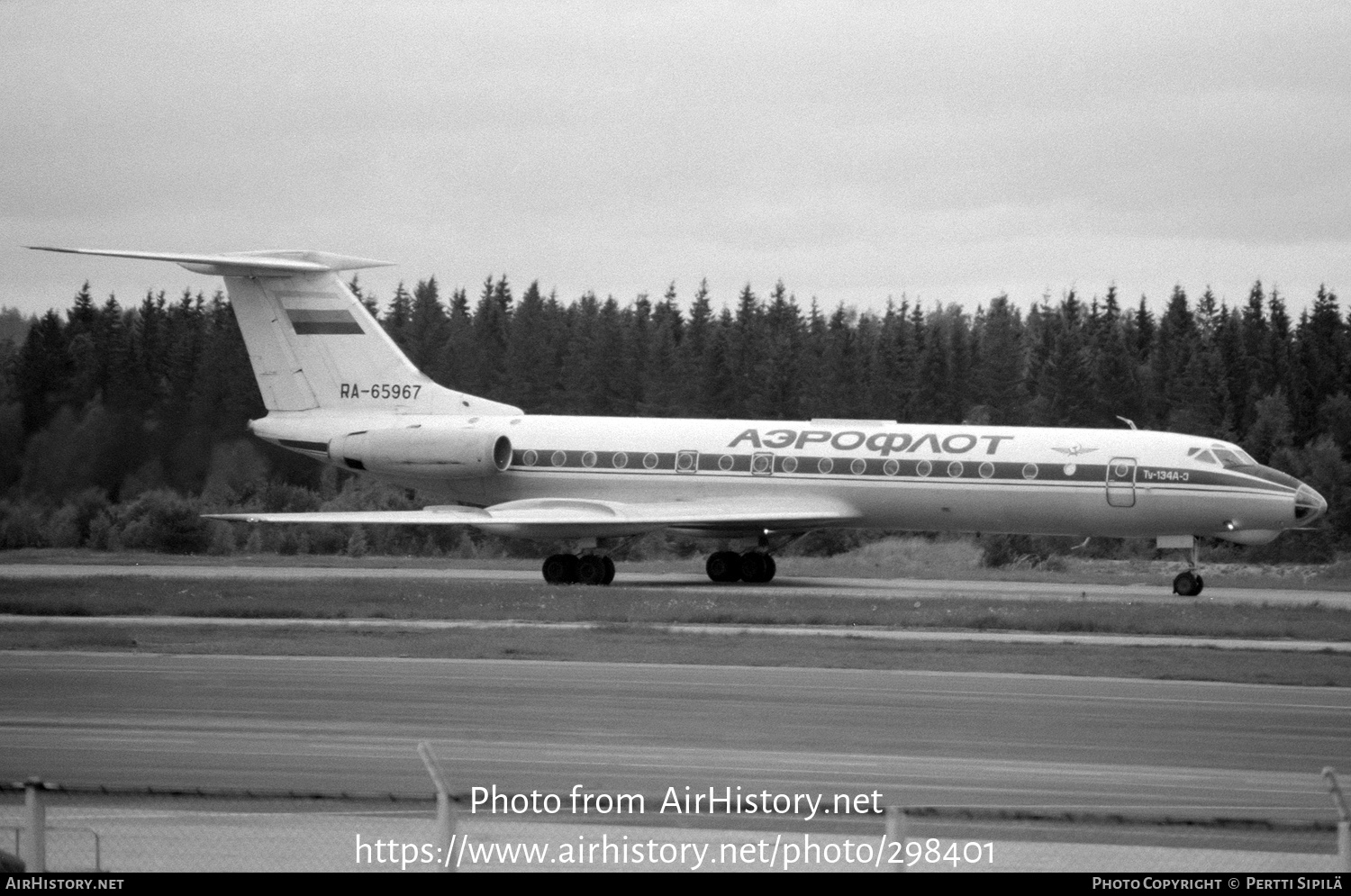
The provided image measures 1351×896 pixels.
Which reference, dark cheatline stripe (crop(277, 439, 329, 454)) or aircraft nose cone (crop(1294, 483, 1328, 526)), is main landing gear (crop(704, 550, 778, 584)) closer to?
dark cheatline stripe (crop(277, 439, 329, 454))

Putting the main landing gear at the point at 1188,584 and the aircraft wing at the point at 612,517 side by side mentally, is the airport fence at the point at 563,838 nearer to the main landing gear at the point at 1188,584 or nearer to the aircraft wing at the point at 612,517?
the main landing gear at the point at 1188,584

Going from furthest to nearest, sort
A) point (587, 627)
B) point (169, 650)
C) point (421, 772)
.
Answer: point (587, 627) < point (169, 650) < point (421, 772)

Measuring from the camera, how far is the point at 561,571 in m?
34.7

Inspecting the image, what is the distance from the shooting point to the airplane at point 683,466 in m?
32.8

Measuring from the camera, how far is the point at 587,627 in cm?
2511

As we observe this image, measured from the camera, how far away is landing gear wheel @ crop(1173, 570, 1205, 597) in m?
31.9

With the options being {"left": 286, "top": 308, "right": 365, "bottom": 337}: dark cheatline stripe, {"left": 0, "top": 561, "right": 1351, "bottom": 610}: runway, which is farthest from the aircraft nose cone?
{"left": 286, "top": 308, "right": 365, "bottom": 337}: dark cheatline stripe

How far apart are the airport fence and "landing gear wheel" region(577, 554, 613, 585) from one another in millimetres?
23066

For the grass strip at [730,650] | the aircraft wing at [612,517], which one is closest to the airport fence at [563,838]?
the grass strip at [730,650]

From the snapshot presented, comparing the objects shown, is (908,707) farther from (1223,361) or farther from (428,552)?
(1223,361)

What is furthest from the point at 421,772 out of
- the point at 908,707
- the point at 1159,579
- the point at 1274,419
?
the point at 1274,419

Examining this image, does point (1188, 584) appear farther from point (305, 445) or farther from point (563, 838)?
point (563, 838)

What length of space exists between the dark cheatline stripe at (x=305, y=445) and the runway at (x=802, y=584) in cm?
277

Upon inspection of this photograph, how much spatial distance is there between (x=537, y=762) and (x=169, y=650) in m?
9.80
